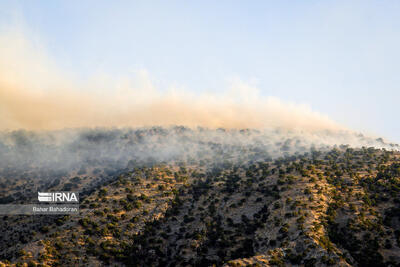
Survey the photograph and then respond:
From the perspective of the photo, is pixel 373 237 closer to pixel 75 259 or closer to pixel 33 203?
pixel 75 259

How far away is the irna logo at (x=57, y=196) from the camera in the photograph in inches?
4641

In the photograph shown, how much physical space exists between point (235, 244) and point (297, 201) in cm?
2092

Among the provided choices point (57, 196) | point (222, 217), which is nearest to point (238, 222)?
point (222, 217)

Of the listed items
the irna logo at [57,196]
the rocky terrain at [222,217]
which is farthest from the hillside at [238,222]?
the irna logo at [57,196]

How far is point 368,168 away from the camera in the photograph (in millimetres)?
115312

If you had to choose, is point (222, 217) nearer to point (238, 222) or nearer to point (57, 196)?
point (238, 222)

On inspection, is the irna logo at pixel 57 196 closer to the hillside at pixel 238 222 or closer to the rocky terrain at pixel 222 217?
the rocky terrain at pixel 222 217

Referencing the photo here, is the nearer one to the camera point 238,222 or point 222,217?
point 238,222

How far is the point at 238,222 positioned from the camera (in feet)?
310

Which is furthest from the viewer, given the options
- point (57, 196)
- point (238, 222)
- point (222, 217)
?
point (57, 196)

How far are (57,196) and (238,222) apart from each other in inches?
2701

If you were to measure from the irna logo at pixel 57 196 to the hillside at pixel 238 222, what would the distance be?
12.8 m

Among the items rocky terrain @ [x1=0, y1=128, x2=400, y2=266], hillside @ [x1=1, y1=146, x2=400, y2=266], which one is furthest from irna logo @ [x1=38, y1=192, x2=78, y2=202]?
hillside @ [x1=1, y1=146, x2=400, y2=266]

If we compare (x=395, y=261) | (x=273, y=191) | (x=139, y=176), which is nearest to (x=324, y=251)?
(x=395, y=261)
